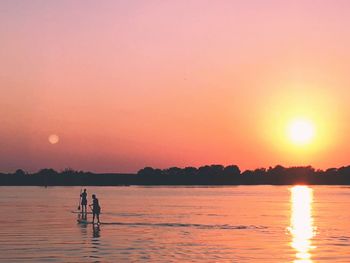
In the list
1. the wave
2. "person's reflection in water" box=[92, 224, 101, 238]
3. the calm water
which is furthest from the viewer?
the wave

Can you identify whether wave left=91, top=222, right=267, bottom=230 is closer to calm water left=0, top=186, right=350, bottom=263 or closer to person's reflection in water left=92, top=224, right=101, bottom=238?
calm water left=0, top=186, right=350, bottom=263

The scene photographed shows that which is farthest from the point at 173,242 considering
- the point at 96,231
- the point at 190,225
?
the point at 190,225

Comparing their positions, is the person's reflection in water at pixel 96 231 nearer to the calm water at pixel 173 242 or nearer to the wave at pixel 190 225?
the calm water at pixel 173 242

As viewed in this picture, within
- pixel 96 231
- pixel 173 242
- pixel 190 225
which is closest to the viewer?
pixel 173 242

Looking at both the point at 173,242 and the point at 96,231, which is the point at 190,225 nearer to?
the point at 96,231

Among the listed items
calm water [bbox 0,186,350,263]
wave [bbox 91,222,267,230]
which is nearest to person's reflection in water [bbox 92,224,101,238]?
calm water [bbox 0,186,350,263]

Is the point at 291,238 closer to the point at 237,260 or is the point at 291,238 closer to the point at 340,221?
the point at 237,260

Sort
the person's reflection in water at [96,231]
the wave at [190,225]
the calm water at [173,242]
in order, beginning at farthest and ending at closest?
the wave at [190,225] < the person's reflection in water at [96,231] < the calm water at [173,242]

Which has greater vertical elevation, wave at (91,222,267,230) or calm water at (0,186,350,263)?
wave at (91,222,267,230)

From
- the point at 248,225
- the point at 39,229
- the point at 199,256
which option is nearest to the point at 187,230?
the point at 248,225

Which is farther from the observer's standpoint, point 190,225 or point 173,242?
point 190,225

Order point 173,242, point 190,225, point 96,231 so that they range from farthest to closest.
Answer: point 190,225, point 96,231, point 173,242

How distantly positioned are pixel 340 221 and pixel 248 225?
11177 mm

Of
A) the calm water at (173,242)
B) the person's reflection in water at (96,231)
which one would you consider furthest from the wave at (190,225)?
the person's reflection in water at (96,231)
